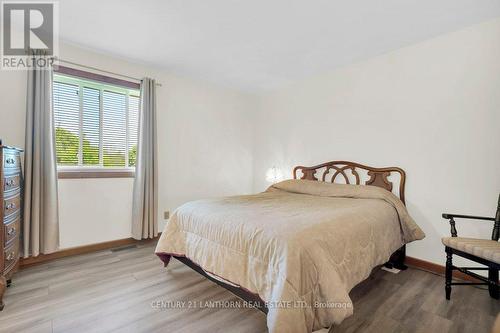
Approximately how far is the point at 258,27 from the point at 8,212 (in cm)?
258

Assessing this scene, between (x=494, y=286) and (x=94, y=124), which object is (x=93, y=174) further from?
(x=494, y=286)

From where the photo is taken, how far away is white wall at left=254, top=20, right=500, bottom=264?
220cm

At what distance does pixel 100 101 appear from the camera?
2947 millimetres

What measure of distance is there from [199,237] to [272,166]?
2.46m

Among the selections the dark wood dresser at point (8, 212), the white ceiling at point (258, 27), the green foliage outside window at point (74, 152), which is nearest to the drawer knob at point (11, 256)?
the dark wood dresser at point (8, 212)

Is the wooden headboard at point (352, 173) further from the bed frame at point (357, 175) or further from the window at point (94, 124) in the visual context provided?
the window at point (94, 124)

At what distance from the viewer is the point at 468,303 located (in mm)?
→ 1854

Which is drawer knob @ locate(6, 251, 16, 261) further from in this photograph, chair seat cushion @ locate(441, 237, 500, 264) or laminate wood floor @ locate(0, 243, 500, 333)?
chair seat cushion @ locate(441, 237, 500, 264)

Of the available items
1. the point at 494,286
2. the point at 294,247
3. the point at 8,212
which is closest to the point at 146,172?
the point at 8,212

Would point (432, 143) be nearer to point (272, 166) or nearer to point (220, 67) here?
point (272, 166)

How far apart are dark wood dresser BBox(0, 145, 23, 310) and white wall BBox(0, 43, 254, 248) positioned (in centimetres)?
55

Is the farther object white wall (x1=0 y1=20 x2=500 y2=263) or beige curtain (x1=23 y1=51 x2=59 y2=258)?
beige curtain (x1=23 y1=51 x2=59 y2=258)

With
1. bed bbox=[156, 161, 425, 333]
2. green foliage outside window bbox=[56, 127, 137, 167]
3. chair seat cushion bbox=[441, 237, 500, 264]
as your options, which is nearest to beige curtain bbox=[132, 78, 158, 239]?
green foliage outside window bbox=[56, 127, 137, 167]

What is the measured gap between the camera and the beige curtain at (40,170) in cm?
236
